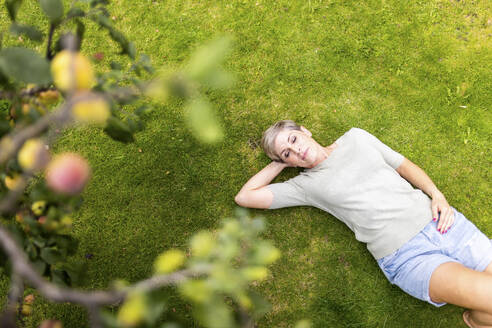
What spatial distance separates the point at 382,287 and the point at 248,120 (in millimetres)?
1707

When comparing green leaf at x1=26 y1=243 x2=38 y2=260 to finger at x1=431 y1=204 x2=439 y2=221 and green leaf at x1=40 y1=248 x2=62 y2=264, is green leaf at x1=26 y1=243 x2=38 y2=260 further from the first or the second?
finger at x1=431 y1=204 x2=439 y2=221

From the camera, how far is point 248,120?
309 cm

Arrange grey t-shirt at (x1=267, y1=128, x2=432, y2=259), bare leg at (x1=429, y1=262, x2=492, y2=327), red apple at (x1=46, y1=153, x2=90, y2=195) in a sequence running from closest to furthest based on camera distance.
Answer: red apple at (x1=46, y1=153, x2=90, y2=195)
bare leg at (x1=429, y1=262, x2=492, y2=327)
grey t-shirt at (x1=267, y1=128, x2=432, y2=259)

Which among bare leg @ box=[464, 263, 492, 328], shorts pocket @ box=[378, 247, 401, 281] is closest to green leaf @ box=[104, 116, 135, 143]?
shorts pocket @ box=[378, 247, 401, 281]

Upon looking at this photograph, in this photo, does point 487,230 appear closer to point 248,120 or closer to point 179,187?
point 248,120

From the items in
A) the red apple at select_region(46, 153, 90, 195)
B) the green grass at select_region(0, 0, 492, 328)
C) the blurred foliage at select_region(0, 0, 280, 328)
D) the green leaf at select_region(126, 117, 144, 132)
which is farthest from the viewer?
the green grass at select_region(0, 0, 492, 328)

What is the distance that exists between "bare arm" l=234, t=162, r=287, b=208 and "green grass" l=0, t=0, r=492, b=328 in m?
0.24

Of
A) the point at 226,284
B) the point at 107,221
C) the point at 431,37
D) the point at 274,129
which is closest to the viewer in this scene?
the point at 226,284

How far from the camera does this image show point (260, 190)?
2.65m

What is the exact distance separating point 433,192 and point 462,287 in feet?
2.30

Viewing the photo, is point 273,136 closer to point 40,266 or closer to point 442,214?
point 442,214

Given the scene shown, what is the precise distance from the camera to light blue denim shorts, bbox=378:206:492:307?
234 cm

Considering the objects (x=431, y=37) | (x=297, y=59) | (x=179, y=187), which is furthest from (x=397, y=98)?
(x=179, y=187)

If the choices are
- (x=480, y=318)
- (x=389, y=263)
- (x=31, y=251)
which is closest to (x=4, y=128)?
(x=31, y=251)
